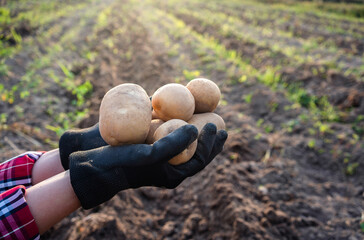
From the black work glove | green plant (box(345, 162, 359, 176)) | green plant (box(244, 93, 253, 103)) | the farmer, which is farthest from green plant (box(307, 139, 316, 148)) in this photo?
the black work glove

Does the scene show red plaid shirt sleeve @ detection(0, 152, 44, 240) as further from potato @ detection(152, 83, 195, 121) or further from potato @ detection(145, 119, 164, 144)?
potato @ detection(152, 83, 195, 121)

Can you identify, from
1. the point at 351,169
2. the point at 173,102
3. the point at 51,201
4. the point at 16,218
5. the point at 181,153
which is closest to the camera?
the point at 16,218

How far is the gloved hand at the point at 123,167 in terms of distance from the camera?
135cm

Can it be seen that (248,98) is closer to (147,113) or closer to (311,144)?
(311,144)

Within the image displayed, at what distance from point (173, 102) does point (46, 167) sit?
104cm

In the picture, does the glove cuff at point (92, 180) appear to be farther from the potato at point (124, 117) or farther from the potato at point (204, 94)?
the potato at point (204, 94)

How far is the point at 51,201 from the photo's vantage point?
4.24 feet

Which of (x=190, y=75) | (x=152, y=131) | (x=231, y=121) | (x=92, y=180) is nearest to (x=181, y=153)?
(x=152, y=131)

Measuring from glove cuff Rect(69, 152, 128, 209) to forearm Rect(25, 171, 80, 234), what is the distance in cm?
6

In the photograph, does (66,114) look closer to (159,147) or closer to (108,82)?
(108,82)

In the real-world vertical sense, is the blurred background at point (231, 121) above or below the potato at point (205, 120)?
below

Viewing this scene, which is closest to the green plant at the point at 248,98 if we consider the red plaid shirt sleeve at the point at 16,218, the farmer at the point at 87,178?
the farmer at the point at 87,178

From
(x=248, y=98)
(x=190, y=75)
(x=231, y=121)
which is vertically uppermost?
(x=190, y=75)

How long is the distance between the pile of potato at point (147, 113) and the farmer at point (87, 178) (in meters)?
0.09
